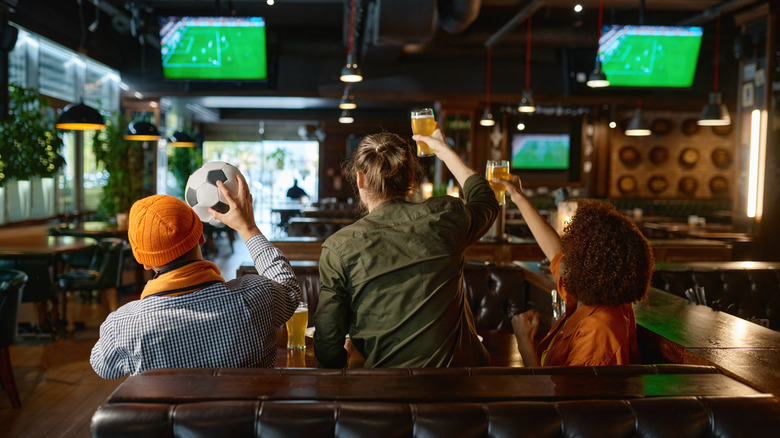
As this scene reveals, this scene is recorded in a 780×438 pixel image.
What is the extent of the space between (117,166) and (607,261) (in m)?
8.39

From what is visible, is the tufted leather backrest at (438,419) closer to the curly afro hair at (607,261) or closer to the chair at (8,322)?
the curly afro hair at (607,261)

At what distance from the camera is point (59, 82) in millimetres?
8477

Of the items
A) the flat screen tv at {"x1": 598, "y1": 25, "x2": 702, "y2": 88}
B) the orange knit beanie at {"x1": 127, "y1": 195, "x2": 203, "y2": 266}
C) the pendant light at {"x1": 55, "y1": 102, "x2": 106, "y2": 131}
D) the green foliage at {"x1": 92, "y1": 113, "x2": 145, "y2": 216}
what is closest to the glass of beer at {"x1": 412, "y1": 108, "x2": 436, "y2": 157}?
the orange knit beanie at {"x1": 127, "y1": 195, "x2": 203, "y2": 266}

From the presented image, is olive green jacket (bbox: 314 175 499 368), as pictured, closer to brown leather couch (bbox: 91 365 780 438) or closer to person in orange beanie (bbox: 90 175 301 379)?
person in orange beanie (bbox: 90 175 301 379)

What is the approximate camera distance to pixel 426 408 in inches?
45.3

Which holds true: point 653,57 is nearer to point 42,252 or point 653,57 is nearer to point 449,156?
point 449,156

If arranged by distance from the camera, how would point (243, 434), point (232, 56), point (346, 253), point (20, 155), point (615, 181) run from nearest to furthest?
point (243, 434), point (346, 253), point (20, 155), point (232, 56), point (615, 181)

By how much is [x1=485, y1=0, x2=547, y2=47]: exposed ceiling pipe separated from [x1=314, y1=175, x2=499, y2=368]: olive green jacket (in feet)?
17.5

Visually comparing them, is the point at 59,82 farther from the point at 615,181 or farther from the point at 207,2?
the point at 615,181

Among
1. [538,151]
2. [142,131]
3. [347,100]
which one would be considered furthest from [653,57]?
[142,131]

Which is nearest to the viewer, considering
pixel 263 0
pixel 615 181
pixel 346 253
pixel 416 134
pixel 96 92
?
pixel 346 253

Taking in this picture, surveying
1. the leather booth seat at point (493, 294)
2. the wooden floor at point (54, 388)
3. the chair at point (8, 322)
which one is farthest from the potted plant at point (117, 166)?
the leather booth seat at point (493, 294)

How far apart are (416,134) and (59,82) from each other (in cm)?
808

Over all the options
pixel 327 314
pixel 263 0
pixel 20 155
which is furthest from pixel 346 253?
pixel 263 0
